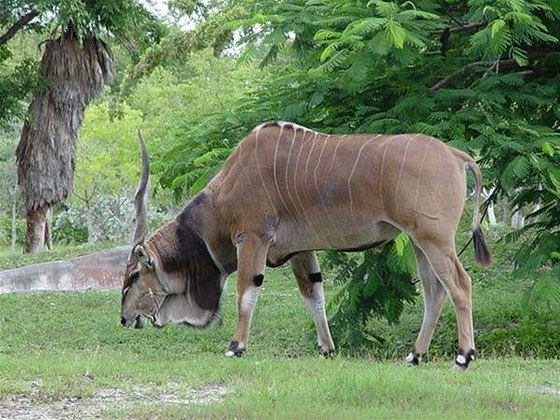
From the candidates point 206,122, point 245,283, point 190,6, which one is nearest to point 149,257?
point 245,283

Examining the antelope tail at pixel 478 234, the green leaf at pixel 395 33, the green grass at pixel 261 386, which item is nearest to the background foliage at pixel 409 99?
the green leaf at pixel 395 33

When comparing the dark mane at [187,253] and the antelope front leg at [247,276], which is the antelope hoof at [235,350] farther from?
the dark mane at [187,253]

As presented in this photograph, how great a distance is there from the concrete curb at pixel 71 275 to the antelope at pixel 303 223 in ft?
28.9

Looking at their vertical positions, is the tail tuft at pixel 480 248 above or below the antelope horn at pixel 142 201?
below

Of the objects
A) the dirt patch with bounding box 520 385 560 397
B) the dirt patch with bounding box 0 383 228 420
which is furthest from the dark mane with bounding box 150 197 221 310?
the dirt patch with bounding box 520 385 560 397

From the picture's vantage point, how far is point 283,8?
10641 mm

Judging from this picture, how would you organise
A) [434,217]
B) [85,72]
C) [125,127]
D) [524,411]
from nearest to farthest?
[524,411] → [434,217] → [85,72] → [125,127]

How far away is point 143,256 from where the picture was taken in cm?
964

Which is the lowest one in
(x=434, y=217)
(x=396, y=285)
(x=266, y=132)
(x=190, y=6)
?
(x=396, y=285)

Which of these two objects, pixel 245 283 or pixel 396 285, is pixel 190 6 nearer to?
pixel 396 285

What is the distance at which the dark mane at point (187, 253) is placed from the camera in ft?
32.1

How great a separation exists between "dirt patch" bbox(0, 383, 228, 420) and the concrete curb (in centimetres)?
1144

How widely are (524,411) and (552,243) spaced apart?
461 centimetres

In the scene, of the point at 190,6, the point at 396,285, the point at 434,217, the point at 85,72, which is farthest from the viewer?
the point at 190,6
